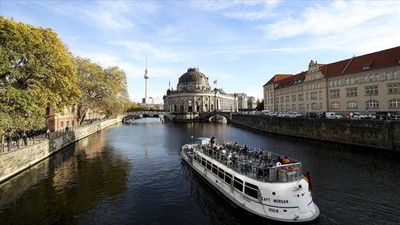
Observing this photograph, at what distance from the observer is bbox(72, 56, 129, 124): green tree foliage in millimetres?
47719

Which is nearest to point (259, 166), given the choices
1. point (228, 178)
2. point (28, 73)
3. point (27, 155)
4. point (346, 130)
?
point (228, 178)

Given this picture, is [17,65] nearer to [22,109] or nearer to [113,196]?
[22,109]

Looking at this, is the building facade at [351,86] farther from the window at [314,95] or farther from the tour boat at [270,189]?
the tour boat at [270,189]

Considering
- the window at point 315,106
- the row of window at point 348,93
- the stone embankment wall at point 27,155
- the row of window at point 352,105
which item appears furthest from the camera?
the window at point 315,106

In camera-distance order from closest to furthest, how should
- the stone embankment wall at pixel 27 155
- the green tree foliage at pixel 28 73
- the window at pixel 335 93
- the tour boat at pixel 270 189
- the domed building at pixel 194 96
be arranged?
the tour boat at pixel 270 189
the stone embankment wall at pixel 27 155
the green tree foliage at pixel 28 73
the window at pixel 335 93
the domed building at pixel 194 96

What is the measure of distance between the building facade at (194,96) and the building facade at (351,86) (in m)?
70.8

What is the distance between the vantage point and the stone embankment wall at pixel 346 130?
104ft

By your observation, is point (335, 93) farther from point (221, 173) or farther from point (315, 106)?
point (221, 173)

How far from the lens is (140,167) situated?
27.0 meters

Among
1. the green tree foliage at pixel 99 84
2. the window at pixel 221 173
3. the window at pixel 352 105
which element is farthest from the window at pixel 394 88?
the green tree foliage at pixel 99 84

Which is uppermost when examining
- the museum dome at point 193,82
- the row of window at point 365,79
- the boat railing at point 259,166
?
the museum dome at point 193,82

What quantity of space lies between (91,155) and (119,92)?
2674cm

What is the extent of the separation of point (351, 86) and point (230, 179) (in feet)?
165

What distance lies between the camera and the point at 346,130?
3759 cm
